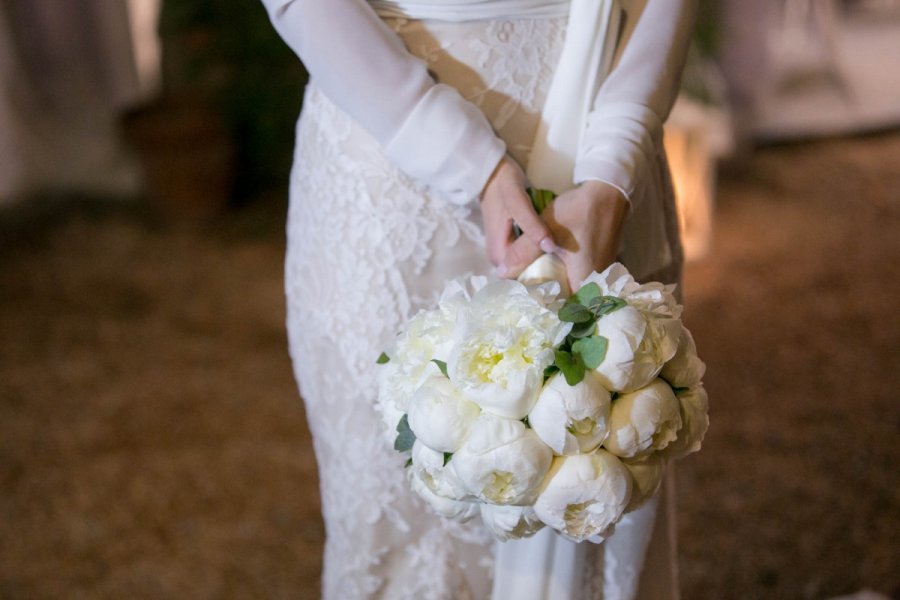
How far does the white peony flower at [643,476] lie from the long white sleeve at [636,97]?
27 centimetres

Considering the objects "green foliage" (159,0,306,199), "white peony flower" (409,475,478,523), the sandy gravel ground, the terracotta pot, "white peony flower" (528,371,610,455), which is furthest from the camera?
the terracotta pot

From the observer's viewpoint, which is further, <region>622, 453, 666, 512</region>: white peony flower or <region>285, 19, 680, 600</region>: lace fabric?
<region>285, 19, 680, 600</region>: lace fabric

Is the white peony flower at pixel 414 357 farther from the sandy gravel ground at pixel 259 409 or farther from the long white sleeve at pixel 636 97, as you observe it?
the sandy gravel ground at pixel 259 409

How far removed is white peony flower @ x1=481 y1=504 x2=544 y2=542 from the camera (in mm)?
813

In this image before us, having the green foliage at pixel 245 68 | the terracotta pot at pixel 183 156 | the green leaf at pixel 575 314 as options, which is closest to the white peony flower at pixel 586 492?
the green leaf at pixel 575 314

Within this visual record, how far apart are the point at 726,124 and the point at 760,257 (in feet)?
2.48

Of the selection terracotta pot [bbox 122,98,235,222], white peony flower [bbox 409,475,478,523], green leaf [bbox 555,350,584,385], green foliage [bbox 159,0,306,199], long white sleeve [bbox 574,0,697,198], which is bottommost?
terracotta pot [bbox 122,98,235,222]

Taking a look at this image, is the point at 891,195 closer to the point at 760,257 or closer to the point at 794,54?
the point at 760,257

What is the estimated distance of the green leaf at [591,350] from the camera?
76 cm

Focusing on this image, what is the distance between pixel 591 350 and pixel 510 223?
0.71 ft

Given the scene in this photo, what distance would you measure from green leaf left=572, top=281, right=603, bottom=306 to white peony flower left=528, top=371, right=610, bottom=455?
0.20ft

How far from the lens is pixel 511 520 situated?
816mm

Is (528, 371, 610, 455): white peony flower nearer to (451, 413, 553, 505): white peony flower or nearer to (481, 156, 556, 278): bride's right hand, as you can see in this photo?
(451, 413, 553, 505): white peony flower

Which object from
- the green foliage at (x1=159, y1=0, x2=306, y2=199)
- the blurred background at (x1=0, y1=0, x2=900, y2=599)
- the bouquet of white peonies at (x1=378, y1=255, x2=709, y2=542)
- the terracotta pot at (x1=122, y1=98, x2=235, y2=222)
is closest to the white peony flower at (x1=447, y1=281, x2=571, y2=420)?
the bouquet of white peonies at (x1=378, y1=255, x2=709, y2=542)
